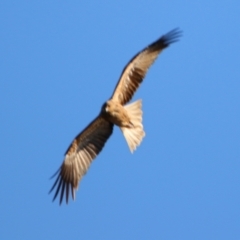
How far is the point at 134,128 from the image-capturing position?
22.5 ft

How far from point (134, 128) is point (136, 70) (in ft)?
3.01

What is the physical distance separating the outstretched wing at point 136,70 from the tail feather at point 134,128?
0.86 feet

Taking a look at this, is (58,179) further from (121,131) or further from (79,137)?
(121,131)

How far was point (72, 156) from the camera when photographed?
734 cm

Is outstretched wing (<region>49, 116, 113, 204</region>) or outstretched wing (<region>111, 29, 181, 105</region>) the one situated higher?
outstretched wing (<region>111, 29, 181, 105</region>)

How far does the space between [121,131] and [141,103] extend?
492 millimetres

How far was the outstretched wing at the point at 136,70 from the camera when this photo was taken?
7.05 m

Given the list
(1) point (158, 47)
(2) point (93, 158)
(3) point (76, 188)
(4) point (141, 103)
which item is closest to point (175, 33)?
(1) point (158, 47)

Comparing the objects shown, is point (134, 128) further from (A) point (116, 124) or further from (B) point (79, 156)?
(B) point (79, 156)

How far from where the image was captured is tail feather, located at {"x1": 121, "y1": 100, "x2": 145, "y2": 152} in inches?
268

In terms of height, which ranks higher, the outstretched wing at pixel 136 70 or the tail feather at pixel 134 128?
the outstretched wing at pixel 136 70

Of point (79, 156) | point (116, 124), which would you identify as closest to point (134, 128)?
point (116, 124)

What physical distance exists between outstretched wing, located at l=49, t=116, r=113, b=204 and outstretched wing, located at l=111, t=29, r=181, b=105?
523mm

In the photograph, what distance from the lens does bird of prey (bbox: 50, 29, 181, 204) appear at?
6.81 metres
